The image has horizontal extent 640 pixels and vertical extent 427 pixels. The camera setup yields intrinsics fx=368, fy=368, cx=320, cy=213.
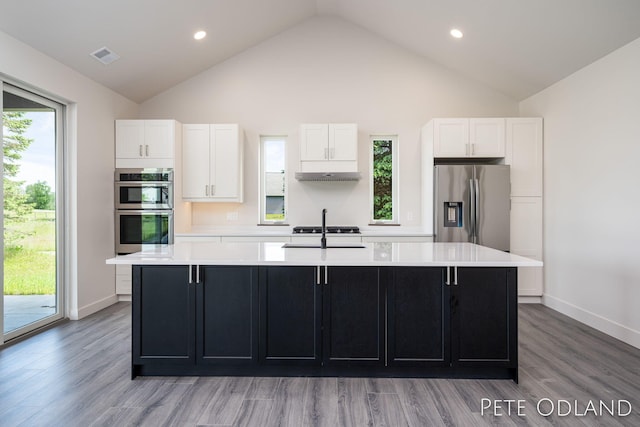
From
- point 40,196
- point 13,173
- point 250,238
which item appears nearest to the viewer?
point 13,173

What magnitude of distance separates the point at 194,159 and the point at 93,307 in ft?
6.96

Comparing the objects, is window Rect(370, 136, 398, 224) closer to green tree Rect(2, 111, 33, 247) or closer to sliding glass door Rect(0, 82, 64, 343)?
sliding glass door Rect(0, 82, 64, 343)

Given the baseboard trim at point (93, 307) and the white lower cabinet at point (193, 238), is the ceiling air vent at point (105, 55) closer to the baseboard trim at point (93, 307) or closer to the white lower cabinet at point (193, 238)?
the white lower cabinet at point (193, 238)

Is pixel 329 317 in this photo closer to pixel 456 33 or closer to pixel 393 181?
pixel 393 181

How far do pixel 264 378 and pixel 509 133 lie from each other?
4006mm

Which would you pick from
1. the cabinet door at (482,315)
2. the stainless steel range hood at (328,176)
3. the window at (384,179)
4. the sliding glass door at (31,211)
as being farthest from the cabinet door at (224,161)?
the cabinet door at (482,315)

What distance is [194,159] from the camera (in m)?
4.84

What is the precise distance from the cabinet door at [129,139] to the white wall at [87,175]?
8 centimetres

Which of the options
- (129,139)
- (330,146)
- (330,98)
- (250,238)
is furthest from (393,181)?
(129,139)

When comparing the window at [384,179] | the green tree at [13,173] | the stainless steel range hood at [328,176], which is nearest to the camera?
the green tree at [13,173]

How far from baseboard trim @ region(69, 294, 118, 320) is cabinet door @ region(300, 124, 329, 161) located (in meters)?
2.96

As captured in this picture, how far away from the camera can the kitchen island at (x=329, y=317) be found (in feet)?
8.29

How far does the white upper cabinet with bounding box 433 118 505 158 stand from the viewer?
15.0ft

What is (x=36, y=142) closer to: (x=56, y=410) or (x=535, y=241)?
(x=56, y=410)
